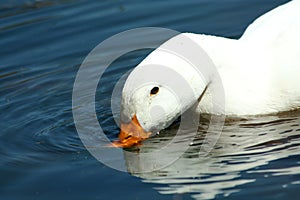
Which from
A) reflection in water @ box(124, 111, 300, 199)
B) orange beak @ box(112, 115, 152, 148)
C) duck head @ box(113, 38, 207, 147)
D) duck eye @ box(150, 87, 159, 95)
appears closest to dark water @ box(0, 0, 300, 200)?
reflection in water @ box(124, 111, 300, 199)

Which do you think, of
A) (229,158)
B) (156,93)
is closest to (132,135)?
(156,93)

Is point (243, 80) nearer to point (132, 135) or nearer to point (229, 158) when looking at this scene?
point (229, 158)

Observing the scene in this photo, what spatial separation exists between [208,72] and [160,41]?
2623 millimetres

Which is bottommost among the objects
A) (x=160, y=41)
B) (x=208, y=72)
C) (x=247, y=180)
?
(x=247, y=180)

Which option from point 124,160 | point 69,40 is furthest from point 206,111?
point 69,40

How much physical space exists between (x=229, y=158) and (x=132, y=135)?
737mm

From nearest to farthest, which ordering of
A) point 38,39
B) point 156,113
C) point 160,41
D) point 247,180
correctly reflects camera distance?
1. point 247,180
2. point 156,113
3. point 160,41
4. point 38,39

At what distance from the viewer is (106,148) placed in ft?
19.4

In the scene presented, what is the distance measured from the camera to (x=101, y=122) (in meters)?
6.48

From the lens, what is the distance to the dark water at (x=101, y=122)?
5.17 metres

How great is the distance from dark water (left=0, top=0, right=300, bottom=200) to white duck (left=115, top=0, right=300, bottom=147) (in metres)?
0.17

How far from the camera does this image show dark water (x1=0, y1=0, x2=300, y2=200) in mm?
5168

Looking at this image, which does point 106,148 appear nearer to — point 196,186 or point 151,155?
point 151,155

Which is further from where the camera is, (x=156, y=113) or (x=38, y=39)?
(x=38, y=39)
